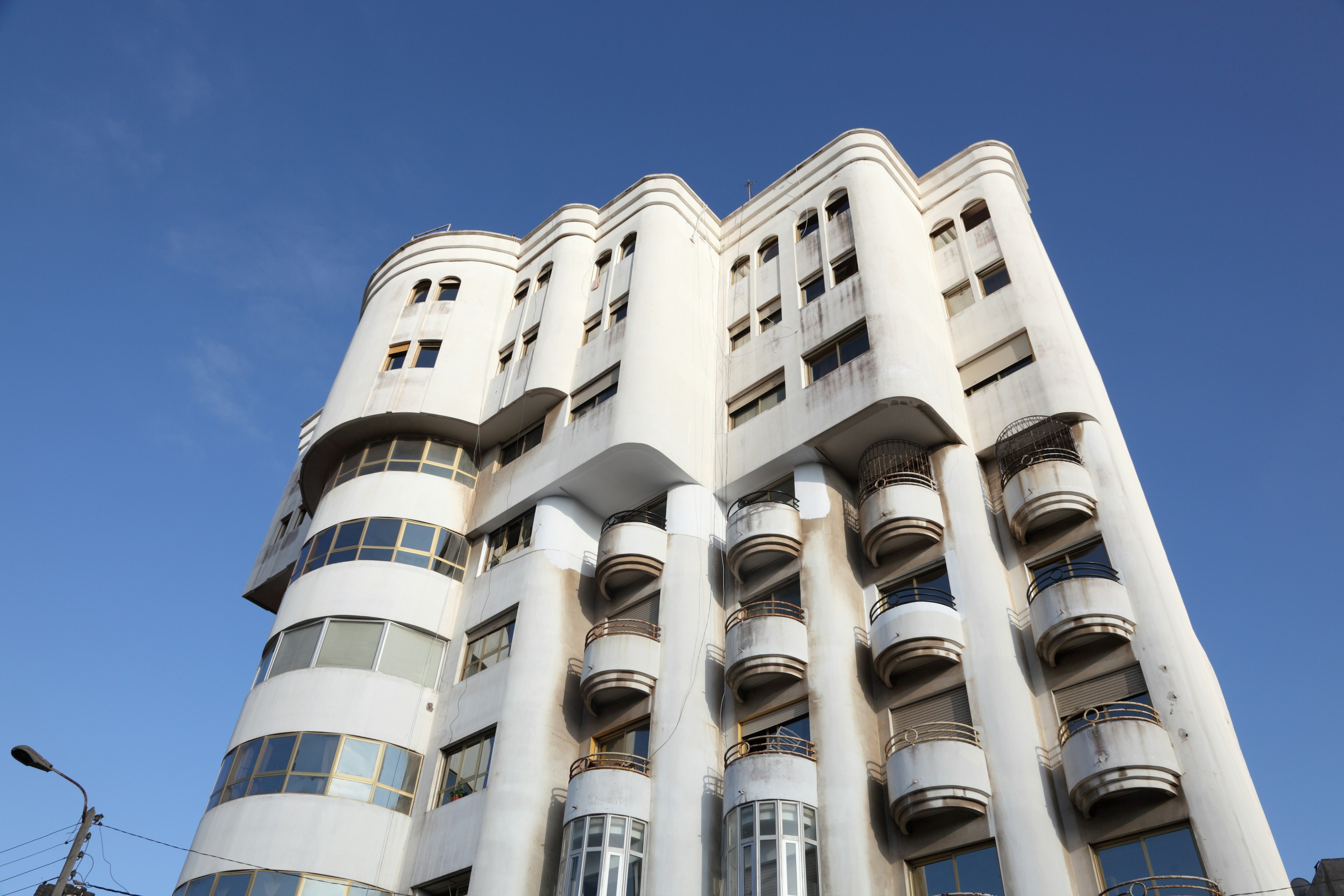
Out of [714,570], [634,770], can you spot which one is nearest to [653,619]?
[714,570]

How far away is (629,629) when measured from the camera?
30.2 metres

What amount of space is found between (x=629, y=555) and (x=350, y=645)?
343 inches

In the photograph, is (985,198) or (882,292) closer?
(882,292)

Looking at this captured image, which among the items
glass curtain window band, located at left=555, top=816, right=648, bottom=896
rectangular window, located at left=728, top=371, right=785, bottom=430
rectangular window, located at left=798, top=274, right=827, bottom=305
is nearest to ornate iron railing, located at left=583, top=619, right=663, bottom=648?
glass curtain window band, located at left=555, top=816, right=648, bottom=896

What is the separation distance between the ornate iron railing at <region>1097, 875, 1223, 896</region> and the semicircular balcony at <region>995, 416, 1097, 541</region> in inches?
364

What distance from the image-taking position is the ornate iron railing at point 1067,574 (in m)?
24.7

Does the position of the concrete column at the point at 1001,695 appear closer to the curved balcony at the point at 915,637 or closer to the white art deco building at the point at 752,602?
the white art deco building at the point at 752,602

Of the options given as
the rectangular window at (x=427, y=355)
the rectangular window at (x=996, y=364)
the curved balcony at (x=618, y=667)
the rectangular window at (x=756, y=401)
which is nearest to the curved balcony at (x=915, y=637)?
the curved balcony at (x=618, y=667)

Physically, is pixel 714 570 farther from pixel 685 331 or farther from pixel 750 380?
pixel 685 331

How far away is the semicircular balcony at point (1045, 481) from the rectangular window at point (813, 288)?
34.6 ft

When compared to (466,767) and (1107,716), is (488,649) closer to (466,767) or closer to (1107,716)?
(466,767)

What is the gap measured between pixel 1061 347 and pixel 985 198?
9639 mm

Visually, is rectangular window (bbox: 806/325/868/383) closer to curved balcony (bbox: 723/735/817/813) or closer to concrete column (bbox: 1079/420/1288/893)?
concrete column (bbox: 1079/420/1288/893)

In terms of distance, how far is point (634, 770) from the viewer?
2653 cm
